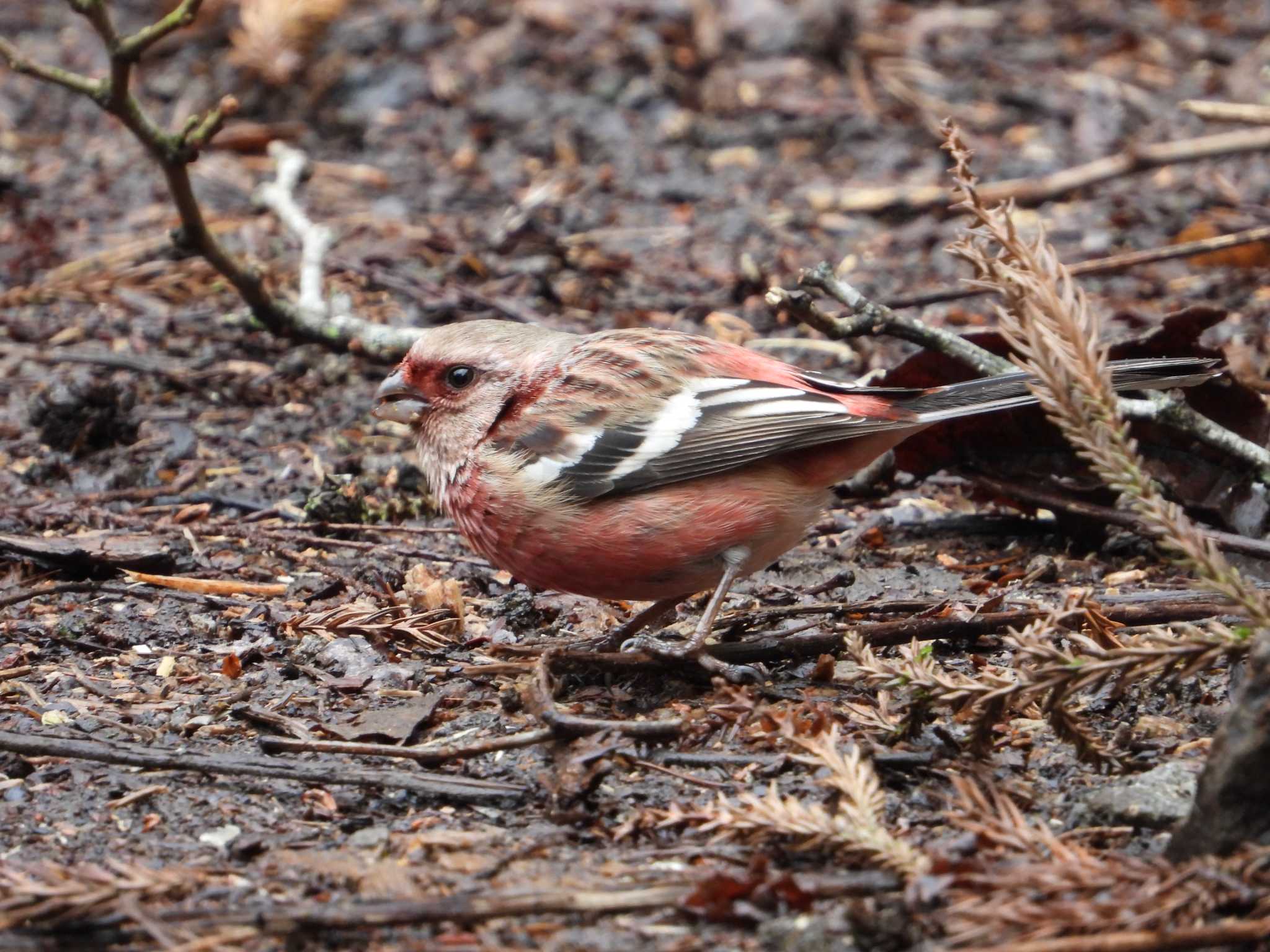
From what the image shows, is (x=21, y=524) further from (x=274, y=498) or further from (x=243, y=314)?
(x=243, y=314)

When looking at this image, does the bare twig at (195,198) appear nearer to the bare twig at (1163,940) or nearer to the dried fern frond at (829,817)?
the dried fern frond at (829,817)

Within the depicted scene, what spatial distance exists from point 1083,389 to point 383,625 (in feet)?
7.68

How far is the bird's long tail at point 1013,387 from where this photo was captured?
3924 mm

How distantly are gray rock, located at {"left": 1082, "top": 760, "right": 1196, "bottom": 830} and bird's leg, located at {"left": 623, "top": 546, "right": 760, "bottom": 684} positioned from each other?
111 cm

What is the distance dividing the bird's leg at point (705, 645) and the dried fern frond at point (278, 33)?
676cm

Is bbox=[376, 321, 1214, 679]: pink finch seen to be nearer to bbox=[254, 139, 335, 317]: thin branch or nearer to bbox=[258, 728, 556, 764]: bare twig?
bbox=[258, 728, 556, 764]: bare twig

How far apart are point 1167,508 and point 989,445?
218 centimetres

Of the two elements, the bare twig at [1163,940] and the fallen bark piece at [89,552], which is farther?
the fallen bark piece at [89,552]

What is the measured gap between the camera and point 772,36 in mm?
10258

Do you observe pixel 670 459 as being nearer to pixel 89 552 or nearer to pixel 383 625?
pixel 383 625

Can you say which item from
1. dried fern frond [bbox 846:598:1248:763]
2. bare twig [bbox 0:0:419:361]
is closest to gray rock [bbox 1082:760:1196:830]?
dried fern frond [bbox 846:598:1248:763]

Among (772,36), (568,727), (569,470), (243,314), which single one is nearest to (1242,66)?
(772,36)

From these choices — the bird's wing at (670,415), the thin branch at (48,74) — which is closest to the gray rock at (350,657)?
the bird's wing at (670,415)

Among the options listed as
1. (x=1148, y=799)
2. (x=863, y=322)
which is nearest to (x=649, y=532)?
(x=863, y=322)
